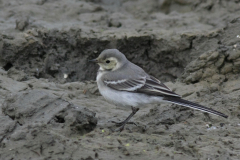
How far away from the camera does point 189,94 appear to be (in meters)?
7.62

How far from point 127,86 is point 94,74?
3.03 meters

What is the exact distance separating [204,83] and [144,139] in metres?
2.83

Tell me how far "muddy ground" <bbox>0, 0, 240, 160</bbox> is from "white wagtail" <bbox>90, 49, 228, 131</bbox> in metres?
0.43

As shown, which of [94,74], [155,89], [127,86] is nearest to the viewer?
[155,89]

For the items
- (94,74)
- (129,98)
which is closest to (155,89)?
(129,98)

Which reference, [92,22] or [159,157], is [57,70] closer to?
[92,22]

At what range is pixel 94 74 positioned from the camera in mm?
9516

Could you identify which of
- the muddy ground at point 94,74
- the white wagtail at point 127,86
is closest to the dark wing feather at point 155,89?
the white wagtail at point 127,86

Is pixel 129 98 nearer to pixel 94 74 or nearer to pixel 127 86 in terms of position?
pixel 127 86

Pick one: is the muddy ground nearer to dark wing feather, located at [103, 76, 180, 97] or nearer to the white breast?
the white breast

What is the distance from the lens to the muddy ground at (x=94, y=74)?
5.10 meters

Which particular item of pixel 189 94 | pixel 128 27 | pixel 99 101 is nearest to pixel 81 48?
pixel 128 27

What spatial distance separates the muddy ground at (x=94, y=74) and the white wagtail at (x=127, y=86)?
430mm

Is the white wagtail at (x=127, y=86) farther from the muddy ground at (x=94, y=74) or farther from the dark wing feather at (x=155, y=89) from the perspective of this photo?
the muddy ground at (x=94, y=74)
